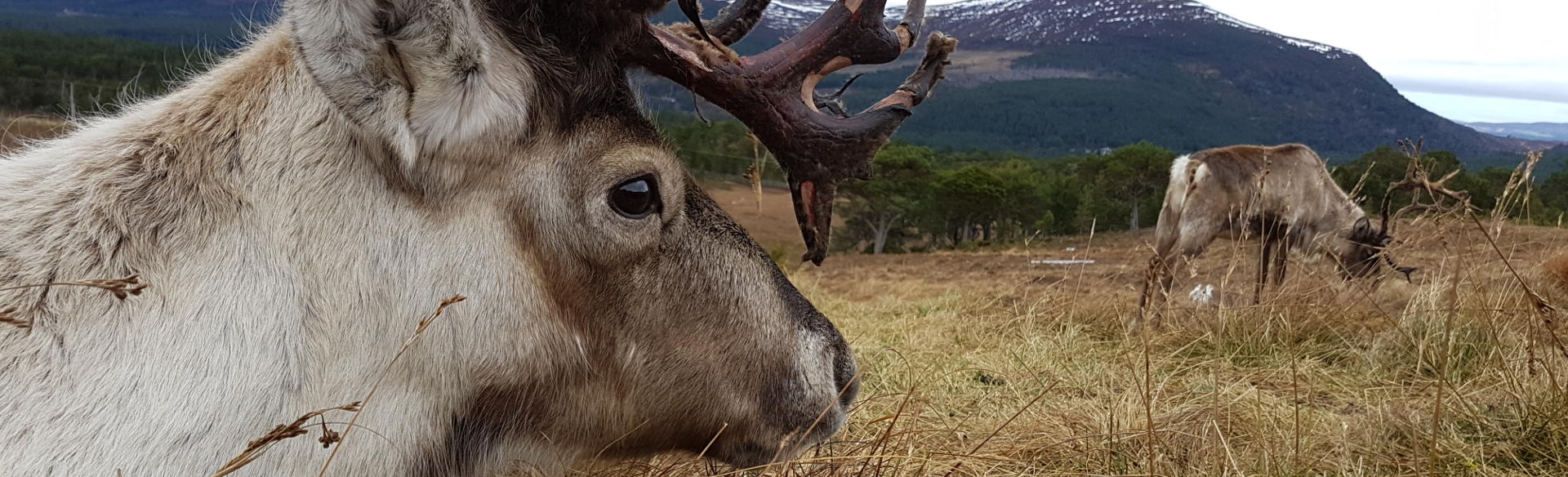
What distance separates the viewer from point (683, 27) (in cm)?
249

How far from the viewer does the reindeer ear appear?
5.18ft

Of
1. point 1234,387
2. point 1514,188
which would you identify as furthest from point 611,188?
point 1514,188

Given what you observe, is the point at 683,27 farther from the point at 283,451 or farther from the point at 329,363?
the point at 283,451

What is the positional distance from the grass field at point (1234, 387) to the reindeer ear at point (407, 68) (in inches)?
51.6

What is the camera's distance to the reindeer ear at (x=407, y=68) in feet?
5.18

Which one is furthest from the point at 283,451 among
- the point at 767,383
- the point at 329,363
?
the point at 767,383

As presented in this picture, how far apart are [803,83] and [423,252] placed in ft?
3.06

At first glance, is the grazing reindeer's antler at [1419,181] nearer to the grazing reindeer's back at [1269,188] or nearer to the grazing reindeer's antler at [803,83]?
the grazing reindeer's antler at [803,83]

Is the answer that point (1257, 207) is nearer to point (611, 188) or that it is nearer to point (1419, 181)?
point (1419, 181)

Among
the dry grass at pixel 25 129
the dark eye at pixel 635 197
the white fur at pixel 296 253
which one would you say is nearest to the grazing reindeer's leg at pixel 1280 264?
the dark eye at pixel 635 197

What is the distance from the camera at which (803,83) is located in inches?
88.0

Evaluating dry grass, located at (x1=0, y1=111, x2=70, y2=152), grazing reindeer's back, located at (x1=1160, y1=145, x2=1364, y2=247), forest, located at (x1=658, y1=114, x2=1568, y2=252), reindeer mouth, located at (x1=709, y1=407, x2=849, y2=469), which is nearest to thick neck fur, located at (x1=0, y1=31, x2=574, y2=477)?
reindeer mouth, located at (x1=709, y1=407, x2=849, y2=469)

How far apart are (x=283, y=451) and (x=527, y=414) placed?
20.1 inches

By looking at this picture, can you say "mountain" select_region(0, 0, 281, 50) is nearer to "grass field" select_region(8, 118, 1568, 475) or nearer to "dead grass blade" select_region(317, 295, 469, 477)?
"dead grass blade" select_region(317, 295, 469, 477)
